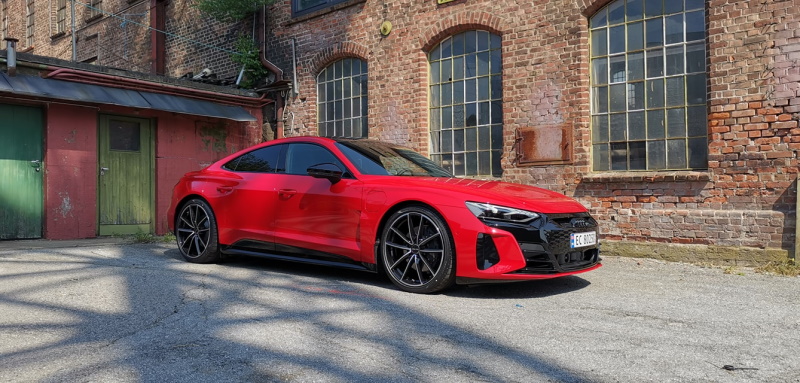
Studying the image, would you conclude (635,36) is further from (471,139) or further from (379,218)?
(379,218)

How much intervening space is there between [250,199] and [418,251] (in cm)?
209

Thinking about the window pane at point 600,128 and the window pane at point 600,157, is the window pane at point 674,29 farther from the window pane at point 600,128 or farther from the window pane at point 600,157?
the window pane at point 600,157

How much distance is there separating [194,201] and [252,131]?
6.23 m

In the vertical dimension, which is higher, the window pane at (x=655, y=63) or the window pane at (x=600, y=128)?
the window pane at (x=655, y=63)

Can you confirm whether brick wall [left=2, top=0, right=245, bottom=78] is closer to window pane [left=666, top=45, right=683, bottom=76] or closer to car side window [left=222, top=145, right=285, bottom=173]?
car side window [left=222, top=145, right=285, bottom=173]

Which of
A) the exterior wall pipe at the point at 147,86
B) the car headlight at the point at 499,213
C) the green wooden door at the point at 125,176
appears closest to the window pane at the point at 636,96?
the car headlight at the point at 499,213

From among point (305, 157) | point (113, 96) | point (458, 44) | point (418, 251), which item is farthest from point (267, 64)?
point (418, 251)

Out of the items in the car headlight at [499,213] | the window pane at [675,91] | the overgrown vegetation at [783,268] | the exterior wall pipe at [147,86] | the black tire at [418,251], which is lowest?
the overgrown vegetation at [783,268]

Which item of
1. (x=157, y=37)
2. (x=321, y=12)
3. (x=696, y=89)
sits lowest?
(x=696, y=89)

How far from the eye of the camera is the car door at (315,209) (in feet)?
17.7

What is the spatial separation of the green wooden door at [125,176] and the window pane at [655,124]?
8.24m

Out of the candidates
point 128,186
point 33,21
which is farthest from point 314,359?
point 33,21

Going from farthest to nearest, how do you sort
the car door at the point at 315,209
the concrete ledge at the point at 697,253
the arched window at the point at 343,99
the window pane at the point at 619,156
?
the arched window at the point at 343,99 → the window pane at the point at 619,156 → the concrete ledge at the point at 697,253 → the car door at the point at 315,209

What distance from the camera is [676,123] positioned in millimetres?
7879
